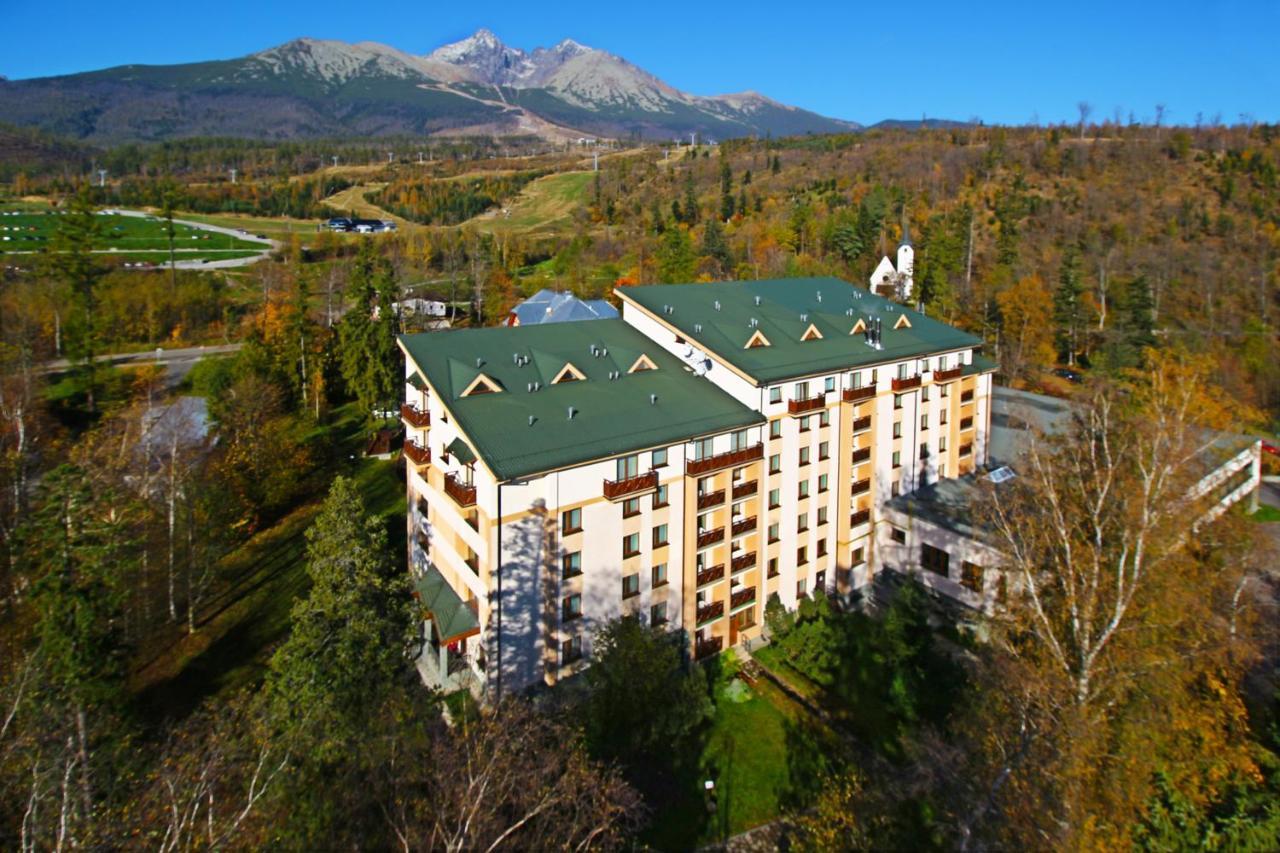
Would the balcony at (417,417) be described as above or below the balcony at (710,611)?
above

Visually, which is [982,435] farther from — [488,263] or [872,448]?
[488,263]

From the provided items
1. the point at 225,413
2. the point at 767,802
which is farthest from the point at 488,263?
the point at 767,802

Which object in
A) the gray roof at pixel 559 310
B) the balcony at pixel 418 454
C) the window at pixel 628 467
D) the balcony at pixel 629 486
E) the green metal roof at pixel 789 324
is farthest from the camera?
the gray roof at pixel 559 310

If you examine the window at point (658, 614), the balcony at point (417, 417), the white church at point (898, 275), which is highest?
the white church at point (898, 275)

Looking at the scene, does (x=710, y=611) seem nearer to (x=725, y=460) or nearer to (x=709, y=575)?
(x=709, y=575)

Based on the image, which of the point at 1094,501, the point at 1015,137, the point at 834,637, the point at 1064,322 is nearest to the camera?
the point at 1094,501

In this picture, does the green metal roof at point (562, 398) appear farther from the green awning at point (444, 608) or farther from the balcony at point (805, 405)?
the green awning at point (444, 608)

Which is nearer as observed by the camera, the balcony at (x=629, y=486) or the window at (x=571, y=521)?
the window at (x=571, y=521)

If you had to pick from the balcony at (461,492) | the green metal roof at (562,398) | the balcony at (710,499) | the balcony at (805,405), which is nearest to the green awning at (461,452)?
the green metal roof at (562,398)
